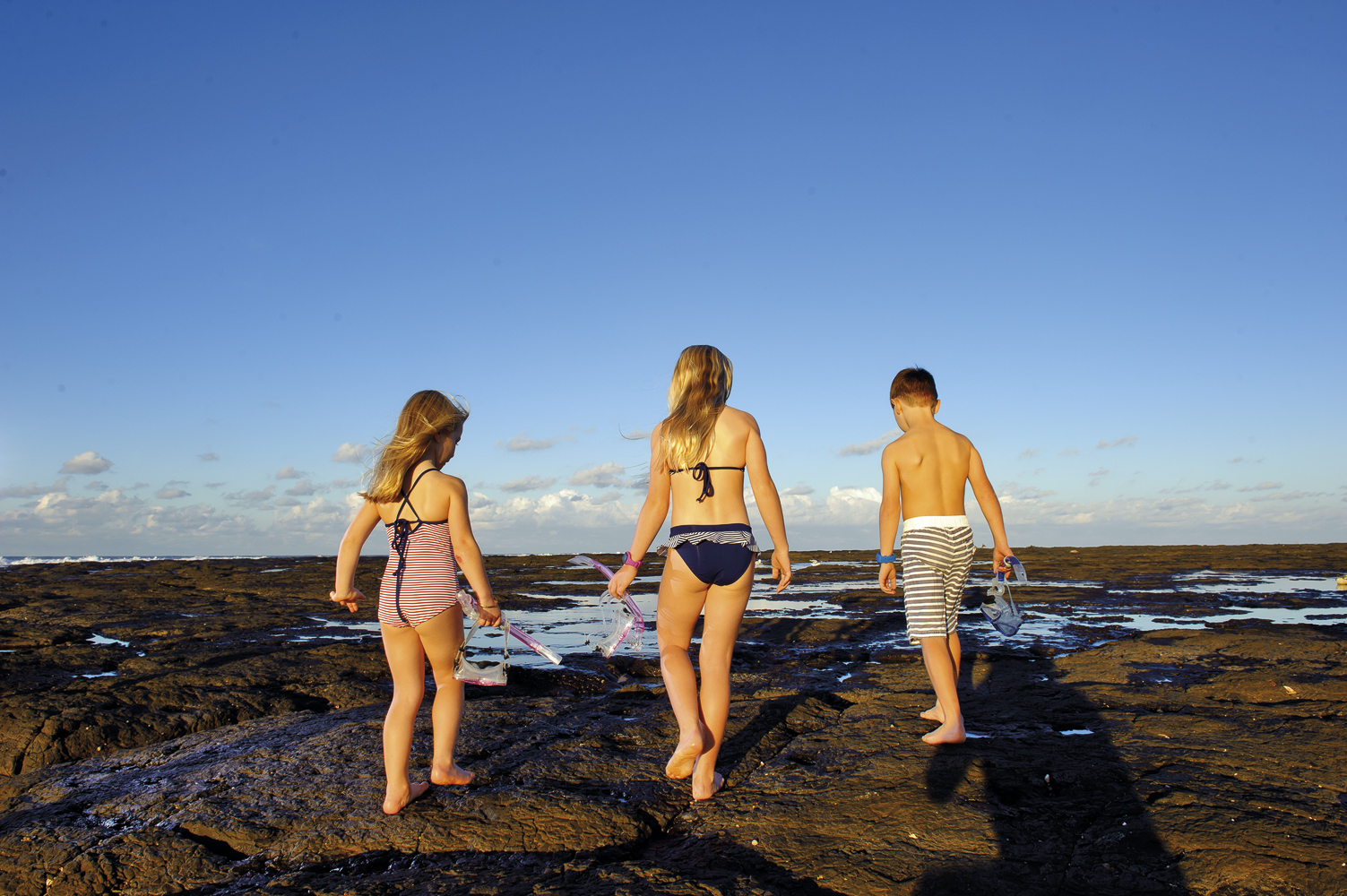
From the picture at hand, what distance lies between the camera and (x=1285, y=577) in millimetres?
18609

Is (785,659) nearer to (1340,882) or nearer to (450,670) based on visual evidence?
(450,670)

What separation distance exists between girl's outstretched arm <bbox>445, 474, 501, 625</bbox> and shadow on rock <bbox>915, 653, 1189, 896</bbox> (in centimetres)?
200

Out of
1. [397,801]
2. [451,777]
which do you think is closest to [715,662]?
[451,777]

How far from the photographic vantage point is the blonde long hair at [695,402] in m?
3.43

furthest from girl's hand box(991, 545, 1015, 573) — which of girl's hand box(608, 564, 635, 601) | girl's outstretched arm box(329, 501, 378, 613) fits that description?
girl's outstretched arm box(329, 501, 378, 613)

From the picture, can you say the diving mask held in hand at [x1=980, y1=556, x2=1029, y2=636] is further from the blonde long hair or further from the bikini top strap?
the bikini top strap

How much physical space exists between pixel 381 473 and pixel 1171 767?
395 cm

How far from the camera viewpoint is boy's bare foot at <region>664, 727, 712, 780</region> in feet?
11.2

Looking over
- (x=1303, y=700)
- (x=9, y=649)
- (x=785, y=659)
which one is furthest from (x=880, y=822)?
(x=9, y=649)

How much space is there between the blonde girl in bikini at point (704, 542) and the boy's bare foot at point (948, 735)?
129 centimetres

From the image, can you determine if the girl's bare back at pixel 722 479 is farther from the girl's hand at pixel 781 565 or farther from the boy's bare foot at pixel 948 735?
the boy's bare foot at pixel 948 735

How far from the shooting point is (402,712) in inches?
131

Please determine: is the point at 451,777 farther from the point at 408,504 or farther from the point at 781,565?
the point at 781,565

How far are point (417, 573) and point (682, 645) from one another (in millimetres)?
1231
